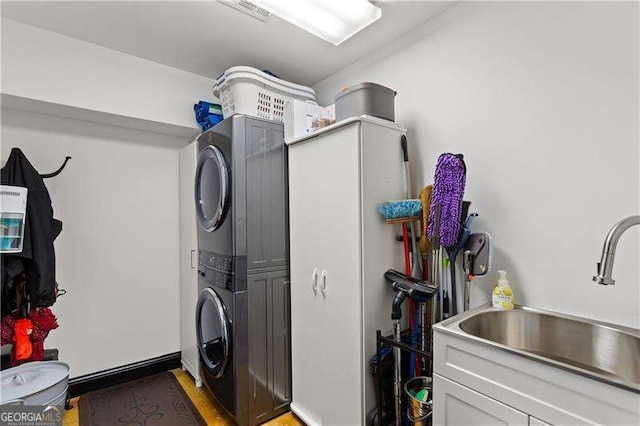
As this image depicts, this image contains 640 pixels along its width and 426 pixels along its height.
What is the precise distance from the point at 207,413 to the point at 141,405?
51 cm

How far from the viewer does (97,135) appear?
240cm

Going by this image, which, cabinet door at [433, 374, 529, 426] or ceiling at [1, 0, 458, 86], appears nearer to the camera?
cabinet door at [433, 374, 529, 426]

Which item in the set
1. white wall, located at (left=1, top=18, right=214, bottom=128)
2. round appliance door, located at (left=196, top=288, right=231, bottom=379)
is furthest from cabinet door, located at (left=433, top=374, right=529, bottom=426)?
white wall, located at (left=1, top=18, right=214, bottom=128)

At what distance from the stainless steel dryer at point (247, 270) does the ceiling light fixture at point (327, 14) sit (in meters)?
0.62

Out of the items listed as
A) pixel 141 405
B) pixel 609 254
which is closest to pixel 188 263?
pixel 141 405

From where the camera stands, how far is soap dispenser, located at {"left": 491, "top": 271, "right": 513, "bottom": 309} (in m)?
1.43

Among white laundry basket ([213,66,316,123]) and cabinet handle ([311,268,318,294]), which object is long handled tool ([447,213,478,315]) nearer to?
cabinet handle ([311,268,318,294])

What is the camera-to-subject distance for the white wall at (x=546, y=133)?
4.01 ft

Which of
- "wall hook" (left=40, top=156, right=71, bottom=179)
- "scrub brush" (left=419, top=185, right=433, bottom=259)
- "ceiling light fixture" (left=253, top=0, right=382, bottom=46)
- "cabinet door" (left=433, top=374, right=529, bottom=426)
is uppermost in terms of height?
"ceiling light fixture" (left=253, top=0, right=382, bottom=46)

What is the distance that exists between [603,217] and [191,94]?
2.76 meters

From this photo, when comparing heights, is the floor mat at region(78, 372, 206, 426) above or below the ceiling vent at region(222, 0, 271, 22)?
below

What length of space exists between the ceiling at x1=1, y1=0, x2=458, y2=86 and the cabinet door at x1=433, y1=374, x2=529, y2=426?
1958mm

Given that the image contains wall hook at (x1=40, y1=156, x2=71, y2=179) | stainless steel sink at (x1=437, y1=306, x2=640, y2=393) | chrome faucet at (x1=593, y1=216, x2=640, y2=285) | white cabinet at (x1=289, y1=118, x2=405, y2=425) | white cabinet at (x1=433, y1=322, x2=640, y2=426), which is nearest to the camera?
white cabinet at (x1=433, y1=322, x2=640, y2=426)

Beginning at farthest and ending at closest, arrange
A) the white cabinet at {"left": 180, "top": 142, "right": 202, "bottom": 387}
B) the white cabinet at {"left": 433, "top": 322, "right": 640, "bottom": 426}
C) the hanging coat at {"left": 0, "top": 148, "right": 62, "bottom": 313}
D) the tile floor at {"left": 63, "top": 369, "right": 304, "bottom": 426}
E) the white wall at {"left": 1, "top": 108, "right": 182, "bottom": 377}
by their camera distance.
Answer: the white cabinet at {"left": 180, "top": 142, "right": 202, "bottom": 387} < the white wall at {"left": 1, "top": 108, "right": 182, "bottom": 377} < the tile floor at {"left": 63, "top": 369, "right": 304, "bottom": 426} < the hanging coat at {"left": 0, "top": 148, "right": 62, "bottom": 313} < the white cabinet at {"left": 433, "top": 322, "right": 640, "bottom": 426}
